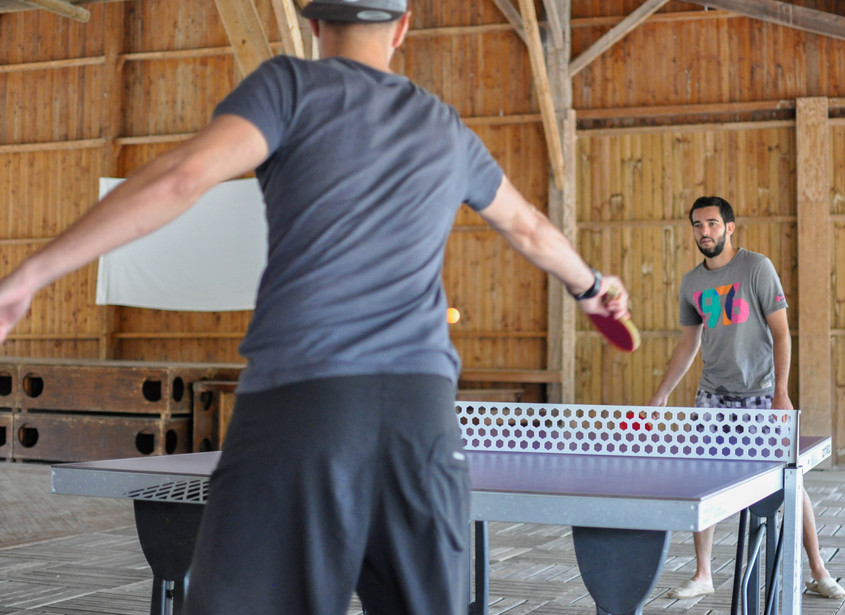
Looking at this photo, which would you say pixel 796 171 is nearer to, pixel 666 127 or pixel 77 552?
pixel 666 127

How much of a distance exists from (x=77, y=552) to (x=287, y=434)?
190 inches

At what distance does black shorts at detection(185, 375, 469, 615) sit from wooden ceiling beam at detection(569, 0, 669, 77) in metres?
9.94

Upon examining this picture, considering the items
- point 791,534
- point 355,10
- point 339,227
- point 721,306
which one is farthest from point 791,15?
point 339,227

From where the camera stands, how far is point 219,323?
12125 millimetres

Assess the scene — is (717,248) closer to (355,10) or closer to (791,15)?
(355,10)

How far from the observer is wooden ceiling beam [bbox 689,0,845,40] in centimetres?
1003

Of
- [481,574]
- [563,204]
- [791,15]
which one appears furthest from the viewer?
[563,204]

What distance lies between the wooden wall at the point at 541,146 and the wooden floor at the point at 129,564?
3.46 metres

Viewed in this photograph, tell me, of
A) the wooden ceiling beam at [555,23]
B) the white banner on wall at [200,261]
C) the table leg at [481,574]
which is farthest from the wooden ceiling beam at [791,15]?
the table leg at [481,574]

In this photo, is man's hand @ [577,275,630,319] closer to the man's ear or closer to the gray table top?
the gray table top

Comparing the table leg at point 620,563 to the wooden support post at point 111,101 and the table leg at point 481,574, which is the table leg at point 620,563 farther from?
the wooden support post at point 111,101

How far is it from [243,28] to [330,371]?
705 cm

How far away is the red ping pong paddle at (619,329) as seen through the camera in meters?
1.97

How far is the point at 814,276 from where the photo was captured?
32.7 ft
